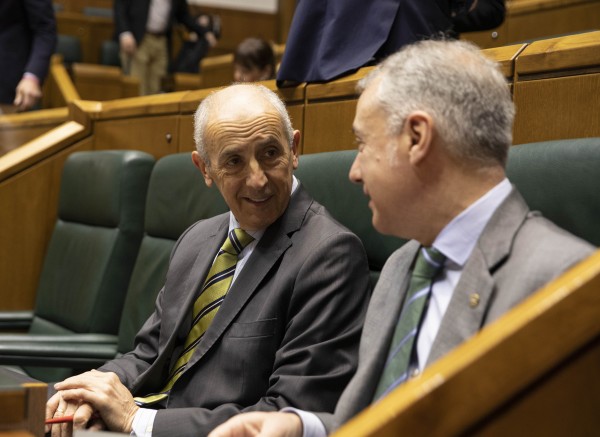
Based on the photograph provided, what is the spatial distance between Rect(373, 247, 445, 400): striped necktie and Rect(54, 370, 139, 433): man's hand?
43 cm

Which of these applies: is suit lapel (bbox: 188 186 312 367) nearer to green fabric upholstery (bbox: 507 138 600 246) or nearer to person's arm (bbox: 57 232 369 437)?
person's arm (bbox: 57 232 369 437)

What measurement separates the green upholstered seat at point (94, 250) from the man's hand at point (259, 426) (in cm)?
95

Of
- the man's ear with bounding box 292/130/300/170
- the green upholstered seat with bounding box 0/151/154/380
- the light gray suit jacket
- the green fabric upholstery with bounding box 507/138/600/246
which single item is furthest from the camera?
the green upholstered seat with bounding box 0/151/154/380

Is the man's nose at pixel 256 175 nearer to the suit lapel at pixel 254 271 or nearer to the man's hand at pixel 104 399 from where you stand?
the suit lapel at pixel 254 271

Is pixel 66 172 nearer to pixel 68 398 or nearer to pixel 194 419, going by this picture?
pixel 68 398

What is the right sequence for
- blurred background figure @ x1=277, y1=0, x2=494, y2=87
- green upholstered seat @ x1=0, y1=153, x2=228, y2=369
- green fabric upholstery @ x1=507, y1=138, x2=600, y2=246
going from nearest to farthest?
green fabric upholstery @ x1=507, y1=138, x2=600, y2=246 → blurred background figure @ x1=277, y1=0, x2=494, y2=87 → green upholstered seat @ x1=0, y1=153, x2=228, y2=369

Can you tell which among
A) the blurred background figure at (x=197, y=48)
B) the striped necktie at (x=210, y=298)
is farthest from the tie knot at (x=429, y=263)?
the blurred background figure at (x=197, y=48)

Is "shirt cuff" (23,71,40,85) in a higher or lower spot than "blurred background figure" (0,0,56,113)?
lower

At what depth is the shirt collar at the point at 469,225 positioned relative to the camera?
80cm

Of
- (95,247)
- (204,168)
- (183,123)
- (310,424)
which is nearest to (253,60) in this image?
(183,123)

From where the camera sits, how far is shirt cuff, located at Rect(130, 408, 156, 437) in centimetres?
111

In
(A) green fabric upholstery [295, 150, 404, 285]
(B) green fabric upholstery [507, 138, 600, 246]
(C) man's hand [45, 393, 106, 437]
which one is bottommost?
(C) man's hand [45, 393, 106, 437]

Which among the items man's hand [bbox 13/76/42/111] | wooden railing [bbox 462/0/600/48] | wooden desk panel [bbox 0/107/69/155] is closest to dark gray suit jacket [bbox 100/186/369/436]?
man's hand [bbox 13/76/42/111]

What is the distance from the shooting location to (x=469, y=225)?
2.64 ft
